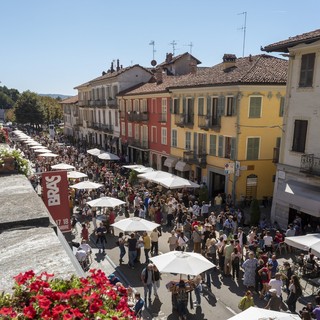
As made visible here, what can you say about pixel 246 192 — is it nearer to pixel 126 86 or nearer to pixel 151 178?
pixel 151 178

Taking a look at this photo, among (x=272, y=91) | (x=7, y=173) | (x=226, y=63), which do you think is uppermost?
(x=226, y=63)

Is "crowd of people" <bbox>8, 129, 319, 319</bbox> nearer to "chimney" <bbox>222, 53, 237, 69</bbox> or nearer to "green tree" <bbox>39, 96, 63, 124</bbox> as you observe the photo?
"chimney" <bbox>222, 53, 237, 69</bbox>

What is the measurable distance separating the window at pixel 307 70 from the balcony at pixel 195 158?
10203 millimetres

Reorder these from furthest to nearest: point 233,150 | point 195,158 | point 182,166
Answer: point 182,166
point 195,158
point 233,150

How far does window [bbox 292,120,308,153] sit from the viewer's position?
17.0 metres

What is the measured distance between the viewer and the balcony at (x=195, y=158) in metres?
25.7

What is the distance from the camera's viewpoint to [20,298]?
2.95 m

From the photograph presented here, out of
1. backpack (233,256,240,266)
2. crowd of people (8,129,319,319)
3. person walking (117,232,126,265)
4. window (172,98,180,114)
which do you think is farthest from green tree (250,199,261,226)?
window (172,98,180,114)

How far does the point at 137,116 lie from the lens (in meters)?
36.1

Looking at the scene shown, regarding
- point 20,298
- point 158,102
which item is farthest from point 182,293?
point 158,102

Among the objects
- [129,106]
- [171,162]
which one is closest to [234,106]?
[171,162]

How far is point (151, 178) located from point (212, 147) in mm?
5373

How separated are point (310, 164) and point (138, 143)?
74.7ft

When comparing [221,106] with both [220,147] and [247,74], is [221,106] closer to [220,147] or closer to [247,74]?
[247,74]
